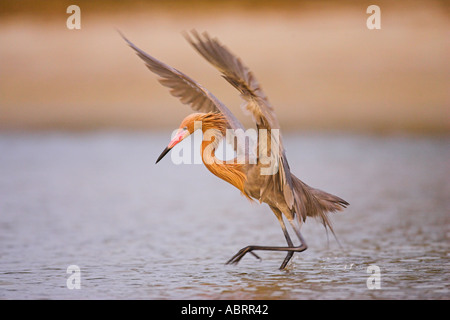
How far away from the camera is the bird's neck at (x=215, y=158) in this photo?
874 centimetres

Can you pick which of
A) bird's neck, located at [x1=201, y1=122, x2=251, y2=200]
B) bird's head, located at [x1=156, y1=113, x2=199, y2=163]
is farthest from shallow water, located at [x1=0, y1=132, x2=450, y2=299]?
bird's head, located at [x1=156, y1=113, x2=199, y2=163]

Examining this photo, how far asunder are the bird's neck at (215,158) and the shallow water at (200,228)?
1060mm

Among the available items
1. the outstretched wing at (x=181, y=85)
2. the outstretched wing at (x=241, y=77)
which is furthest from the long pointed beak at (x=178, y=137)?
the outstretched wing at (x=241, y=77)

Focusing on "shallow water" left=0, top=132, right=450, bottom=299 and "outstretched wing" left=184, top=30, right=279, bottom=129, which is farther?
"shallow water" left=0, top=132, right=450, bottom=299

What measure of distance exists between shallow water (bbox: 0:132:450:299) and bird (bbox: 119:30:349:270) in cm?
65

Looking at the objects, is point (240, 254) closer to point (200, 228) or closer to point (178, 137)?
point (178, 137)

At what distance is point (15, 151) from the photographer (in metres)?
21.0

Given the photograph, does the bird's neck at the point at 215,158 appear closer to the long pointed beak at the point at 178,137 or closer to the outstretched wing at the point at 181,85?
the long pointed beak at the point at 178,137

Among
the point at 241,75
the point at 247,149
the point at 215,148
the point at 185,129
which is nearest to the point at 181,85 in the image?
the point at 185,129

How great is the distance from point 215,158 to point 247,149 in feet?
1.34

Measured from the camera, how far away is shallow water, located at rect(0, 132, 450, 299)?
821 centimetres

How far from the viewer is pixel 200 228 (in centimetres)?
1180

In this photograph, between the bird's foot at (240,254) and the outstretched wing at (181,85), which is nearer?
the bird's foot at (240,254)

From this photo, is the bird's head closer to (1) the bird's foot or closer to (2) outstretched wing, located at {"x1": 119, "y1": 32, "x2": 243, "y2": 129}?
(2) outstretched wing, located at {"x1": 119, "y1": 32, "x2": 243, "y2": 129}
